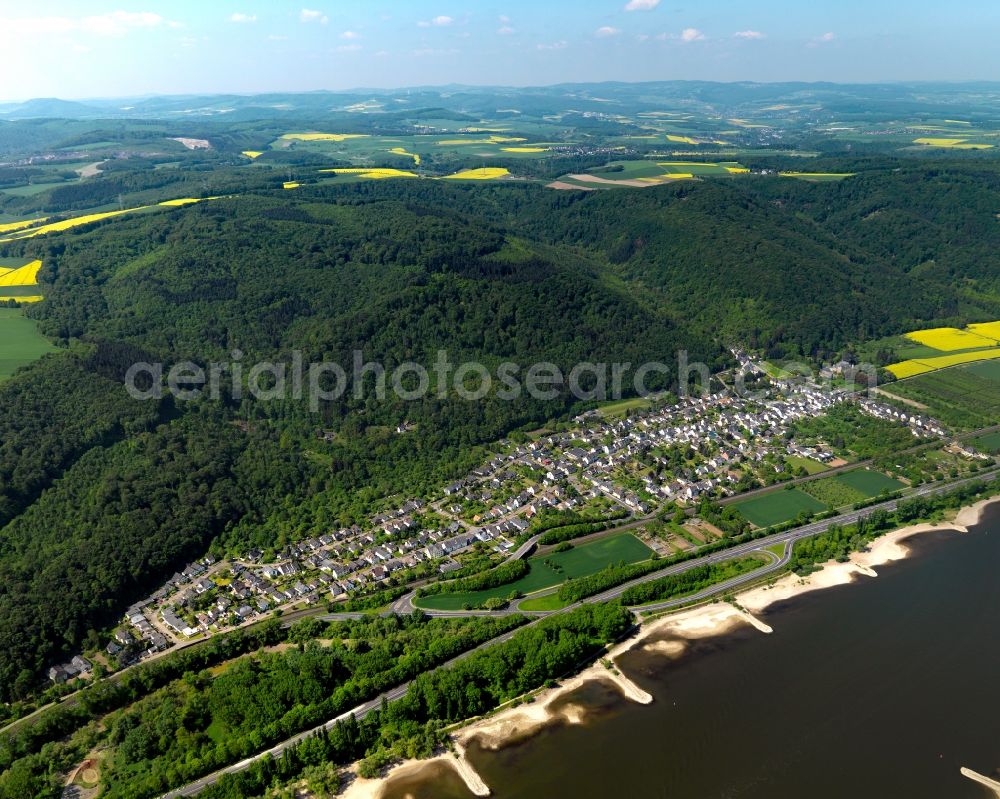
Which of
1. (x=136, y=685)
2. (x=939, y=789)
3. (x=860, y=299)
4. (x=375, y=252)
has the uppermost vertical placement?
(x=375, y=252)

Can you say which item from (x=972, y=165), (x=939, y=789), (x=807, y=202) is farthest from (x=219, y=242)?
(x=972, y=165)

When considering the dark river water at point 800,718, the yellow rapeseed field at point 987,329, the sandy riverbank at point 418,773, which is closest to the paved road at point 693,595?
the sandy riverbank at point 418,773

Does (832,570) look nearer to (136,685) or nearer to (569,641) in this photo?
(569,641)

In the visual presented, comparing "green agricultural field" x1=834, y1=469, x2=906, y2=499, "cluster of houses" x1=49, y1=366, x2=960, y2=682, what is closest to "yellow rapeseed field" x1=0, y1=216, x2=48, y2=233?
"cluster of houses" x1=49, y1=366, x2=960, y2=682

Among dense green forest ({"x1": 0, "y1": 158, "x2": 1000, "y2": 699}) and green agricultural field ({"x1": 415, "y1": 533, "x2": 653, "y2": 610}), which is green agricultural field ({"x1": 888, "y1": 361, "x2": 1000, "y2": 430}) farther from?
green agricultural field ({"x1": 415, "y1": 533, "x2": 653, "y2": 610})

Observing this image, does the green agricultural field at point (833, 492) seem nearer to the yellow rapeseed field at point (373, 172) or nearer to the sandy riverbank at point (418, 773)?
the sandy riverbank at point (418, 773)

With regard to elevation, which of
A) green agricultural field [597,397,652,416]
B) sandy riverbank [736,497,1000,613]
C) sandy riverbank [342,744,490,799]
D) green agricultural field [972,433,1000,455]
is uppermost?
green agricultural field [597,397,652,416]
